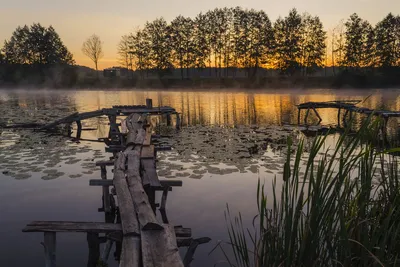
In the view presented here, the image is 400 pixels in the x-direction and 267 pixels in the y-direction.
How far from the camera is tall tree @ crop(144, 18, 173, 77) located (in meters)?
77.5

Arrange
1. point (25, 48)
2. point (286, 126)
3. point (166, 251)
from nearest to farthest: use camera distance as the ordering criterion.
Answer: point (166, 251) < point (286, 126) < point (25, 48)

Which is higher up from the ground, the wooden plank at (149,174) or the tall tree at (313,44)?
the tall tree at (313,44)

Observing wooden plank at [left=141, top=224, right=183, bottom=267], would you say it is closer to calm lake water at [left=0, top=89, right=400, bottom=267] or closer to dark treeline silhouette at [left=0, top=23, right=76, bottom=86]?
calm lake water at [left=0, top=89, right=400, bottom=267]

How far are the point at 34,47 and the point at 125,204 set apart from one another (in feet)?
316

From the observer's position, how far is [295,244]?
10.4ft

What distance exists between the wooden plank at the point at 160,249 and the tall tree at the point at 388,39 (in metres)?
68.8

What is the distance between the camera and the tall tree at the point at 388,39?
61.3 m

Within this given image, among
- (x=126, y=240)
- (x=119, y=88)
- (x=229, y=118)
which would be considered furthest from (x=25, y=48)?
(x=126, y=240)

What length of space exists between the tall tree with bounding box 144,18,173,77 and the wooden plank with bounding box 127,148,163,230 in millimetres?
69550

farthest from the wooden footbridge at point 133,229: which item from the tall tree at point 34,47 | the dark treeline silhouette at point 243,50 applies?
the tall tree at point 34,47

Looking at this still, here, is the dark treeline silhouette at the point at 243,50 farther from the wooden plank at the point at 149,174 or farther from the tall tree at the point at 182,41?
the wooden plank at the point at 149,174

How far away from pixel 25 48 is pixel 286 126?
8891 centimetres

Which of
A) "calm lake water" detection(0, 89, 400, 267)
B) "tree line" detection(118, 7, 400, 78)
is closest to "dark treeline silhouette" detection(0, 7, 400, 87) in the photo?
"tree line" detection(118, 7, 400, 78)

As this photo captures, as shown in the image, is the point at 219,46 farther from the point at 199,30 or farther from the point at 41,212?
the point at 41,212
